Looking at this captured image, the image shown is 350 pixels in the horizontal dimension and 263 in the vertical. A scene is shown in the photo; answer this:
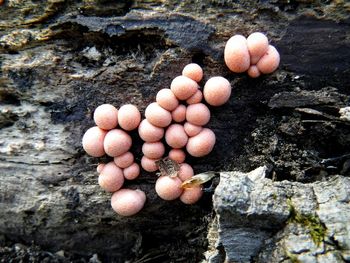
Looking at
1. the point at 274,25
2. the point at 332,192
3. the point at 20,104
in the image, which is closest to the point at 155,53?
the point at 274,25

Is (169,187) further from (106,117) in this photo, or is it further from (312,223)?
(312,223)

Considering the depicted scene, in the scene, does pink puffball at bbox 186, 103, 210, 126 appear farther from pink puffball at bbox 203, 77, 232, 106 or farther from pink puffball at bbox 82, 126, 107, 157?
pink puffball at bbox 82, 126, 107, 157

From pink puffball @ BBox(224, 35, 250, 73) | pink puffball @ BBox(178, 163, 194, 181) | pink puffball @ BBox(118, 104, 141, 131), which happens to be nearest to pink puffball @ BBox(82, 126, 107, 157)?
pink puffball @ BBox(118, 104, 141, 131)

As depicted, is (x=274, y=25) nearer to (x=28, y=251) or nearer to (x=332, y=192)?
(x=332, y=192)

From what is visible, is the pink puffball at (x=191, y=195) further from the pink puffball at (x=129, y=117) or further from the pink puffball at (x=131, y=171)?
the pink puffball at (x=129, y=117)

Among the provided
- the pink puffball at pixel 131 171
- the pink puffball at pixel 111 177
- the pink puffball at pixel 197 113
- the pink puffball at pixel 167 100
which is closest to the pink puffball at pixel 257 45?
the pink puffball at pixel 197 113
